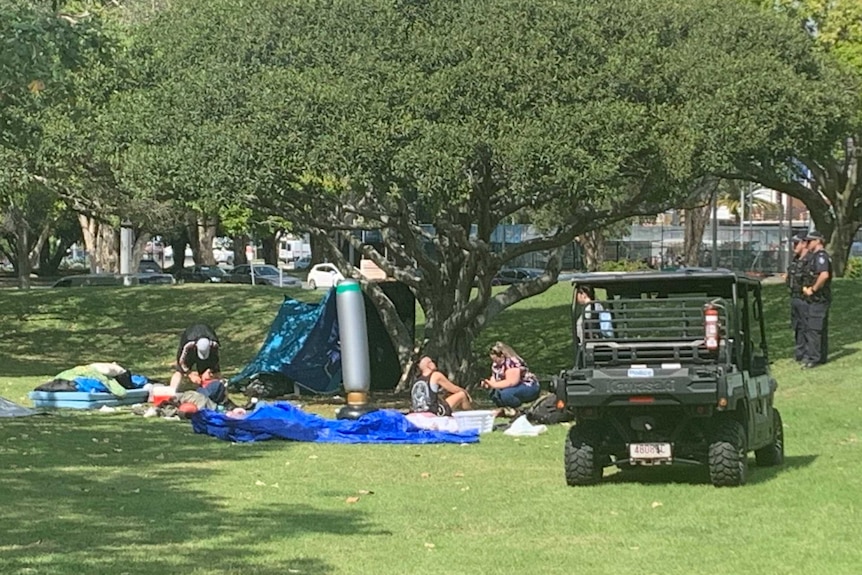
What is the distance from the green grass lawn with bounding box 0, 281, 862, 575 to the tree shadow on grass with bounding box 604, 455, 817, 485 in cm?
4

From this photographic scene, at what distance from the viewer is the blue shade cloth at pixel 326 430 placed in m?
16.3

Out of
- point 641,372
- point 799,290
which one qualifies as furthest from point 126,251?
point 641,372

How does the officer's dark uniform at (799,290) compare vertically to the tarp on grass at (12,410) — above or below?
above

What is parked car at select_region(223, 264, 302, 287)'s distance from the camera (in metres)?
59.0

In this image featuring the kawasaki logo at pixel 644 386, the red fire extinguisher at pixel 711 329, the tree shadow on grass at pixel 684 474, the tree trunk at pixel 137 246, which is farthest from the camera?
the tree trunk at pixel 137 246

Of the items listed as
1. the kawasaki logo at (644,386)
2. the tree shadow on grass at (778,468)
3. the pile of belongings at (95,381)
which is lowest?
the tree shadow on grass at (778,468)

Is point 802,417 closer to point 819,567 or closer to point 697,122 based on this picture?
point 697,122

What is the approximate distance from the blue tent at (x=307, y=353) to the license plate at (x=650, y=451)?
12.4 meters

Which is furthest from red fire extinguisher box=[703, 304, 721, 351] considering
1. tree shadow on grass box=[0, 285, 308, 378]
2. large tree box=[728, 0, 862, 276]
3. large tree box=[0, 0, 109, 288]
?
tree shadow on grass box=[0, 285, 308, 378]

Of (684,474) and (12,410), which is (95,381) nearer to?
(12,410)

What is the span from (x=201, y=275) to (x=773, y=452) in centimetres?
4997

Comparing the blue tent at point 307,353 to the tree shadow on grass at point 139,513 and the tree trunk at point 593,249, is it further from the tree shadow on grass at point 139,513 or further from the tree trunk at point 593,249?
the tree trunk at point 593,249

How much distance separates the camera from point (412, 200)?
76.7ft

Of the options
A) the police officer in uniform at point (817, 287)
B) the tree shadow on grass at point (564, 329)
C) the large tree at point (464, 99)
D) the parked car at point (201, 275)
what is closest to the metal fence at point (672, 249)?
the parked car at point (201, 275)
